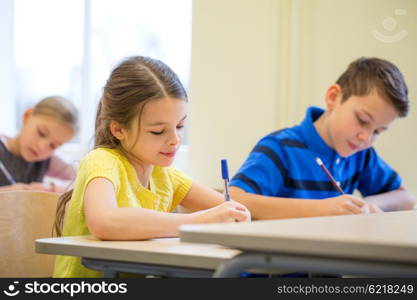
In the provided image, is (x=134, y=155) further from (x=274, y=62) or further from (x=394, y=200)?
(x=274, y=62)

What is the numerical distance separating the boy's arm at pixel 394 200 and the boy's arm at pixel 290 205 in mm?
499

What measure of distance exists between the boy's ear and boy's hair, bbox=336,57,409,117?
0.05 feet

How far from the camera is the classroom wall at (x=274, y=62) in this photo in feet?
9.34

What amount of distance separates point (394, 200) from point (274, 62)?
2.80ft

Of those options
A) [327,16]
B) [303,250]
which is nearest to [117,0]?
[327,16]

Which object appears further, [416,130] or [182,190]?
[416,130]

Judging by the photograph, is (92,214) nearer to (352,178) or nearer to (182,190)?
(182,190)

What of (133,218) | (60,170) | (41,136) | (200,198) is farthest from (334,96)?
(60,170)

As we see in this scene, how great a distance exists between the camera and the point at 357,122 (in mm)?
2295

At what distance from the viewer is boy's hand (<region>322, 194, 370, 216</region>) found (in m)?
1.87

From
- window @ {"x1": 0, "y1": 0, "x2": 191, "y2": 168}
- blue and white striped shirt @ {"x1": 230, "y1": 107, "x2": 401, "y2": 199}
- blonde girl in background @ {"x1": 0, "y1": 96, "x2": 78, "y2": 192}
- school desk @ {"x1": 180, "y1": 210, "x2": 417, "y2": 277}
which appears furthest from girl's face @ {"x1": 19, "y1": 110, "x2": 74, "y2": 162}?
school desk @ {"x1": 180, "y1": 210, "x2": 417, "y2": 277}

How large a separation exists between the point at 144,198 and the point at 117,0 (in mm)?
2643

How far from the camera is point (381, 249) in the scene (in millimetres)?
772

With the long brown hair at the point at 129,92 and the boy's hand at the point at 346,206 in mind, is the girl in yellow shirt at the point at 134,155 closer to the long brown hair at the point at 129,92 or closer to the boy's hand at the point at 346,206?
the long brown hair at the point at 129,92
